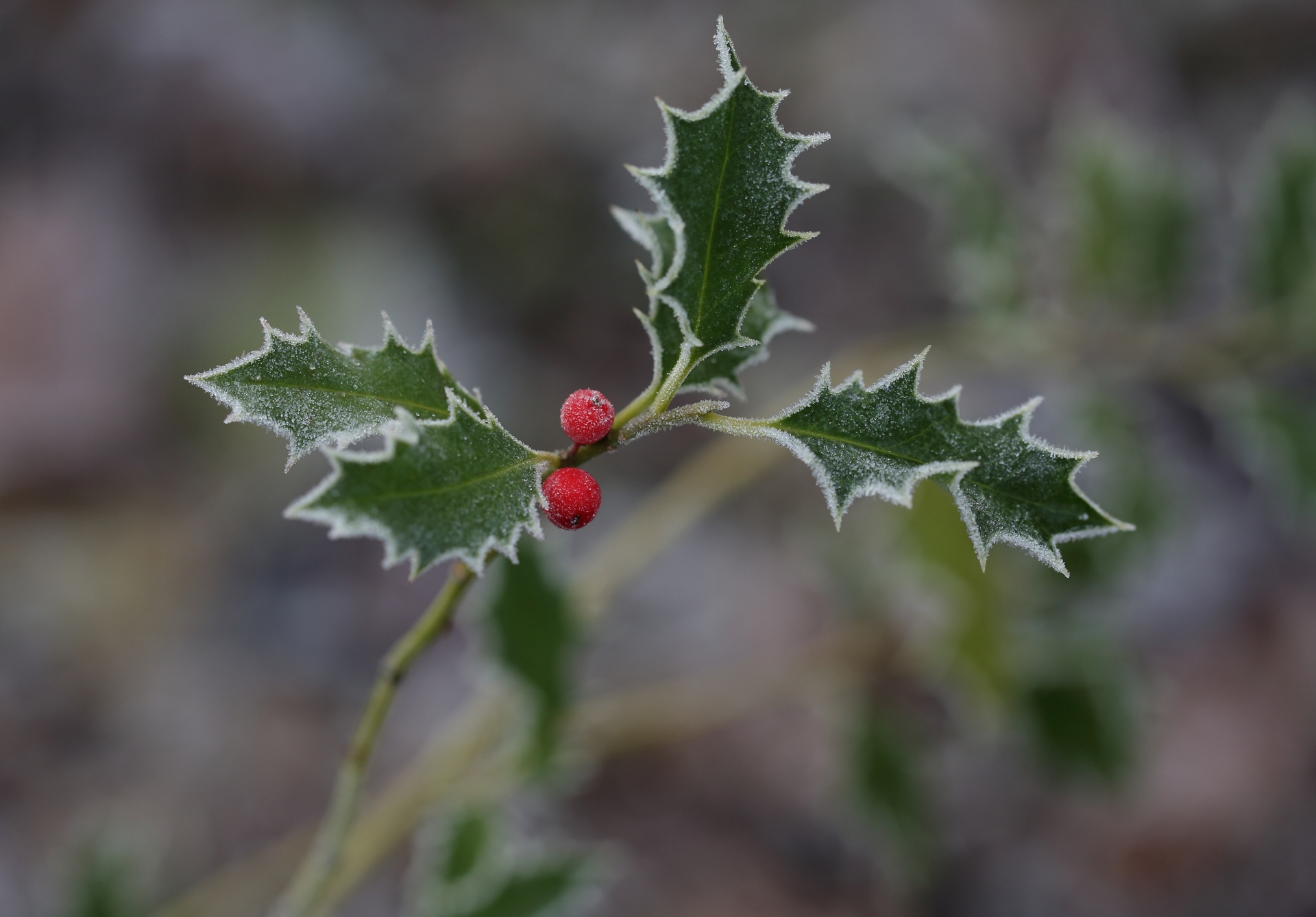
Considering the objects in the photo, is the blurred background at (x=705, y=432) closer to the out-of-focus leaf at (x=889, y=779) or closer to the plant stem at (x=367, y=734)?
the out-of-focus leaf at (x=889, y=779)

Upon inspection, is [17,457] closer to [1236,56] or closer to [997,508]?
[997,508]

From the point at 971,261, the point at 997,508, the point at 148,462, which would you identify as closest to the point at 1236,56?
the point at 971,261

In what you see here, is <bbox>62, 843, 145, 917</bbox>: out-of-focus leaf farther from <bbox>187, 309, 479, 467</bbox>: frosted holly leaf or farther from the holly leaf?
the holly leaf

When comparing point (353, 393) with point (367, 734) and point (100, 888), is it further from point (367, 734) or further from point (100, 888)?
point (100, 888)

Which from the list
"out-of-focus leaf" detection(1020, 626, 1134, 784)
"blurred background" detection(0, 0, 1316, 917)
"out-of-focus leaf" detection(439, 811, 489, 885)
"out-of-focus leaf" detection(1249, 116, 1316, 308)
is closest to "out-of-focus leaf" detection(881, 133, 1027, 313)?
"blurred background" detection(0, 0, 1316, 917)

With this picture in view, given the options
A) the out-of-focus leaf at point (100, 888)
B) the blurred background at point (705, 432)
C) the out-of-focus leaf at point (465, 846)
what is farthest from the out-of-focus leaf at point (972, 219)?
the out-of-focus leaf at point (100, 888)

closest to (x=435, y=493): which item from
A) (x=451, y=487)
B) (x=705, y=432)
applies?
(x=451, y=487)
